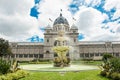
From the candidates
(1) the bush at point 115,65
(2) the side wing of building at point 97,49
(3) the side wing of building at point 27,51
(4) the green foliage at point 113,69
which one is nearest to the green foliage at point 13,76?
(4) the green foliage at point 113,69

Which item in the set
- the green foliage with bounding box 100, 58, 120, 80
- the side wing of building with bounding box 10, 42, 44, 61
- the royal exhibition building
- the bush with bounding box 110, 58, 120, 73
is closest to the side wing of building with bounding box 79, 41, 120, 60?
the royal exhibition building

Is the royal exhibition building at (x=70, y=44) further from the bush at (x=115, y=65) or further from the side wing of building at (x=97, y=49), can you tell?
the bush at (x=115, y=65)

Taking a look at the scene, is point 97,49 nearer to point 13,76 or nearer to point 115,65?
point 115,65

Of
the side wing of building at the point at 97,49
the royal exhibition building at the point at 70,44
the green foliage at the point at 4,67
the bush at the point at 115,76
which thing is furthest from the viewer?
the side wing of building at the point at 97,49

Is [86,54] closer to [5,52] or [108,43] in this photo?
[108,43]

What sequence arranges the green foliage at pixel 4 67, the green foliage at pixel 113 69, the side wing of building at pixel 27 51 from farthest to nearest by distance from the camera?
the side wing of building at pixel 27 51, the green foliage at pixel 4 67, the green foliage at pixel 113 69

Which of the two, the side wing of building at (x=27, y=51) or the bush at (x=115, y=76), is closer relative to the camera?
the bush at (x=115, y=76)

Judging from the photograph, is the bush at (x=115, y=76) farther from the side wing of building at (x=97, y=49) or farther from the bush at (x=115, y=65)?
the side wing of building at (x=97, y=49)

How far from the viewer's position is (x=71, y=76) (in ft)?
48.8

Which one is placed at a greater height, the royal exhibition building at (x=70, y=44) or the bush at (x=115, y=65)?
the royal exhibition building at (x=70, y=44)

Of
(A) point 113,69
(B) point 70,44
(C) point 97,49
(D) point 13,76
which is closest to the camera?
(D) point 13,76

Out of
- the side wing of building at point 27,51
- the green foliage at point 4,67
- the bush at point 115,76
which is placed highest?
the side wing of building at point 27,51

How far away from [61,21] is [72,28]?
736 cm

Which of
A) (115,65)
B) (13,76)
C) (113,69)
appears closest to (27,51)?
(13,76)
